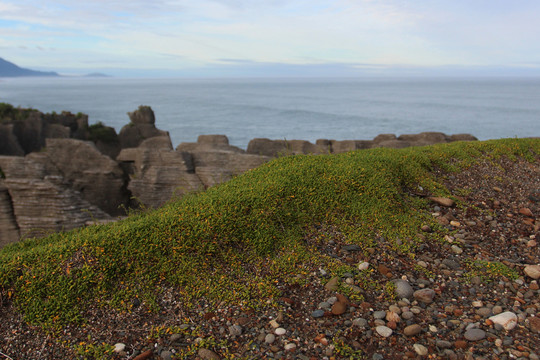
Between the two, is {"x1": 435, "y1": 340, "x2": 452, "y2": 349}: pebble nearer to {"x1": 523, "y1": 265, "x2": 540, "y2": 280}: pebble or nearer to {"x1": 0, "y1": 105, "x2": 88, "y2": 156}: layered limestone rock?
{"x1": 523, "y1": 265, "x2": 540, "y2": 280}: pebble

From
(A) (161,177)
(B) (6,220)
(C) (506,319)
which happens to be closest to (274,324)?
(C) (506,319)

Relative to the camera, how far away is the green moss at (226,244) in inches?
204

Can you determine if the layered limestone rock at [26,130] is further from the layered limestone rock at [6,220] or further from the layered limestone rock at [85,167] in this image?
the layered limestone rock at [6,220]

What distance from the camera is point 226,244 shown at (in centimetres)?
601

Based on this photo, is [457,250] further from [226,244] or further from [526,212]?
[226,244]

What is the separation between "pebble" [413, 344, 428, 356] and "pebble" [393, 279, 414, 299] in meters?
0.90

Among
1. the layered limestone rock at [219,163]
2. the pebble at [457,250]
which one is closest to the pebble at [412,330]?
the pebble at [457,250]

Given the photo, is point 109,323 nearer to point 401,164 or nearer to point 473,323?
point 473,323

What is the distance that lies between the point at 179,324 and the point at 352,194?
3825mm

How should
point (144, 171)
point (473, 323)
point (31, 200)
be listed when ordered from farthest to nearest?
point (144, 171), point (31, 200), point (473, 323)

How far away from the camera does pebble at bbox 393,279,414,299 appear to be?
514cm

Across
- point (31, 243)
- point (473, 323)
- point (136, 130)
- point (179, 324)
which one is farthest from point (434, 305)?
point (136, 130)

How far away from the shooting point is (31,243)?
24.3 ft

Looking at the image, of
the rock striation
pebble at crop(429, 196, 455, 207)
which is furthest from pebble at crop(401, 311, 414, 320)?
the rock striation
